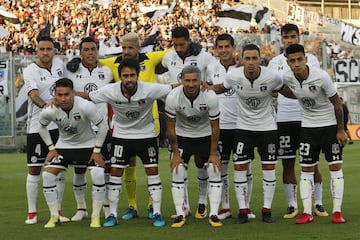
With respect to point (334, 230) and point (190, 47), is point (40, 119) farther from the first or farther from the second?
point (334, 230)

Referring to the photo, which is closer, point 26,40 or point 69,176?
point 69,176

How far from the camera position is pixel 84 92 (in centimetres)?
1298

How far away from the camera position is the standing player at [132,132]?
12.1 m

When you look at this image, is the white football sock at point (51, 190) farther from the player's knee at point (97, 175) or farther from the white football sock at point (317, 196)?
the white football sock at point (317, 196)

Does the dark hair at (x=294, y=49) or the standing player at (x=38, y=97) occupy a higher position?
the dark hair at (x=294, y=49)

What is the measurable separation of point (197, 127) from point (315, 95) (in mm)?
1554

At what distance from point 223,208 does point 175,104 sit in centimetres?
171

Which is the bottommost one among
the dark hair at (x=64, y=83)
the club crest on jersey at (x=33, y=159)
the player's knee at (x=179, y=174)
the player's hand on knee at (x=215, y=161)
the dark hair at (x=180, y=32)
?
the player's knee at (x=179, y=174)

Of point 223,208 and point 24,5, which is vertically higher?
point 24,5

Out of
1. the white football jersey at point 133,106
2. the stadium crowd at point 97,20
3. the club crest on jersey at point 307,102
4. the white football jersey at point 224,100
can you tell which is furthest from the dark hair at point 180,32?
the stadium crowd at point 97,20

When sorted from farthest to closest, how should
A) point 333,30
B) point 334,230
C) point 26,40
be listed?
point 26,40
point 333,30
point 334,230

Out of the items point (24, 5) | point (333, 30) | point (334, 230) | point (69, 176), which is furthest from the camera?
point (24, 5)

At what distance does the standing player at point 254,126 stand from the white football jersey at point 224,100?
0.42 meters

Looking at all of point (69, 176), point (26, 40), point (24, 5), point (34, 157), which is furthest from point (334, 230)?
point (24, 5)
